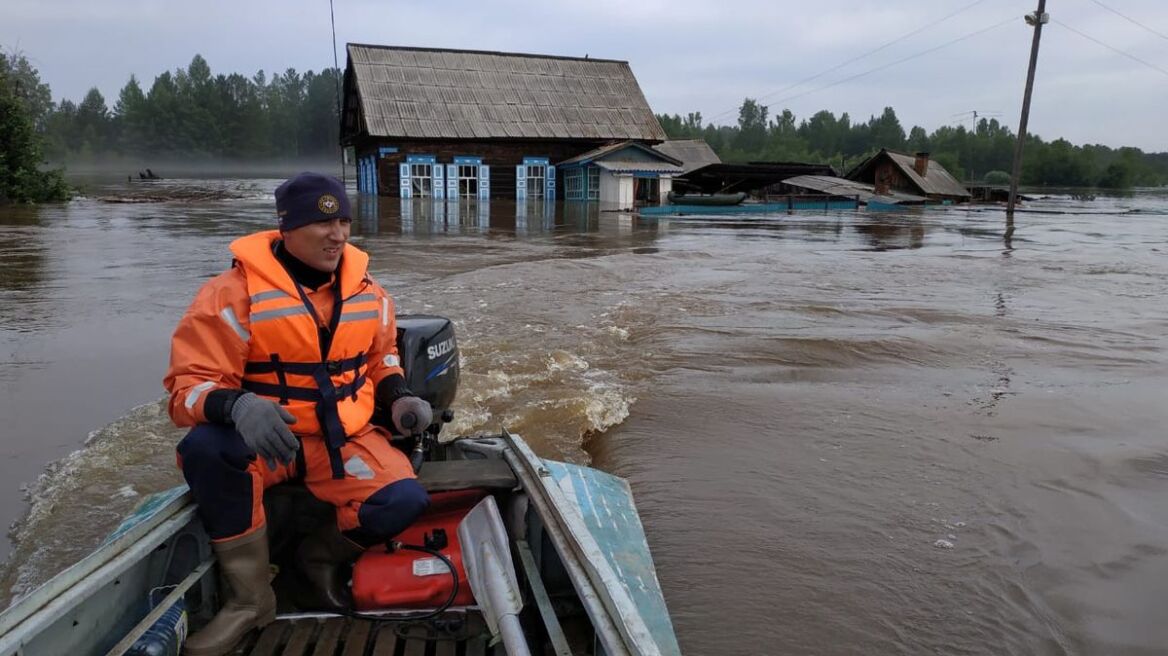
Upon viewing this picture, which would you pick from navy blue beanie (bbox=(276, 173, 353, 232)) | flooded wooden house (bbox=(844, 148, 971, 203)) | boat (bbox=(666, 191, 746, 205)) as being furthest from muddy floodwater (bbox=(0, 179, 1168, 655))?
flooded wooden house (bbox=(844, 148, 971, 203))

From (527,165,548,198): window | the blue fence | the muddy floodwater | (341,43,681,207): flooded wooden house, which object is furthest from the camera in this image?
(527,165,548,198): window

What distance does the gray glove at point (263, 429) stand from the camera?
2227 mm

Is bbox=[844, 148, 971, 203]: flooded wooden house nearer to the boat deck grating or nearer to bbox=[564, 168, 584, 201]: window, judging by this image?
bbox=[564, 168, 584, 201]: window

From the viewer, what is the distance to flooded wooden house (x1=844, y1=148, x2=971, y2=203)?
41.5 metres

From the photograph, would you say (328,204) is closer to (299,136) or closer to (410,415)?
(410,415)

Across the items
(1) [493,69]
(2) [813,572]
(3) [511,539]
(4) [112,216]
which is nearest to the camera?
(3) [511,539]

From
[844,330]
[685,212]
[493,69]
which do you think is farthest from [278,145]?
[844,330]

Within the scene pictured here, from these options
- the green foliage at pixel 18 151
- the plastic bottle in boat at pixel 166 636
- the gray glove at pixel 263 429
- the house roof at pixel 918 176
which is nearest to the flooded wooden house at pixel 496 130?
the green foliage at pixel 18 151

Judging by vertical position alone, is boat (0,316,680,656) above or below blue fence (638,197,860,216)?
below

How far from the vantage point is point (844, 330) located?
8352 millimetres

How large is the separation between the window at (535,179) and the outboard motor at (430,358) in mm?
33102

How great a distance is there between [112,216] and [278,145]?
333ft

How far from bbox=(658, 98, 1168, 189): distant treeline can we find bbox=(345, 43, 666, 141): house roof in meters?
53.9

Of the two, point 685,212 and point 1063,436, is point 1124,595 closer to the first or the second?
point 1063,436
